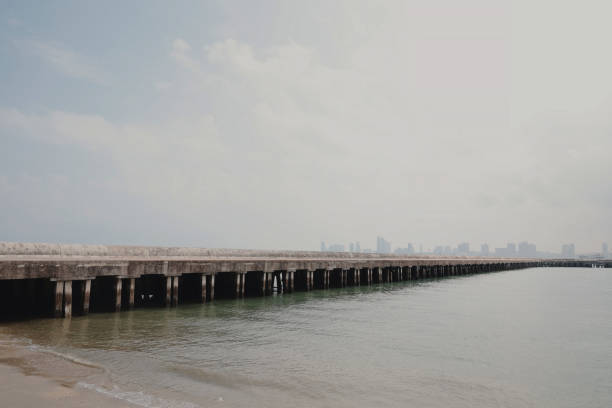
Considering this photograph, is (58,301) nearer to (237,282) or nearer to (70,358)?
(70,358)

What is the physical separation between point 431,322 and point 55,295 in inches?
727

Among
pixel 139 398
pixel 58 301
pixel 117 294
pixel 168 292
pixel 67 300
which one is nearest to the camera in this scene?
pixel 139 398

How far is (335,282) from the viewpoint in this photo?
128 ft

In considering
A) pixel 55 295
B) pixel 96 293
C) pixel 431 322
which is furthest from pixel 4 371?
pixel 431 322

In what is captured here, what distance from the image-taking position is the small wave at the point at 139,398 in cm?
Result: 903

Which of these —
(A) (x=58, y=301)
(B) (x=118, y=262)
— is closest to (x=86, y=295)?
(A) (x=58, y=301)

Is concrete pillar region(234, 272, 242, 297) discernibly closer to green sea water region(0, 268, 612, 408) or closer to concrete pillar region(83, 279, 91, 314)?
green sea water region(0, 268, 612, 408)

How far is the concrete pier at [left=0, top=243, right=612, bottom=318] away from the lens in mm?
17875

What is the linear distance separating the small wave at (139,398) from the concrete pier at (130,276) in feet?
31.2

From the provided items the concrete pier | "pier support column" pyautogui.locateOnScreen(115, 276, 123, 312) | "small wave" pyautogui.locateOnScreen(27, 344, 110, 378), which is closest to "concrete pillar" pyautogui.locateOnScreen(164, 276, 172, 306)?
the concrete pier

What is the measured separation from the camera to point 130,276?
67.1 ft

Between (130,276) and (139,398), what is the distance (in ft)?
40.0

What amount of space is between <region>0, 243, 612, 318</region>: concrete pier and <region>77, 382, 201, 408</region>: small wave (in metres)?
9.51

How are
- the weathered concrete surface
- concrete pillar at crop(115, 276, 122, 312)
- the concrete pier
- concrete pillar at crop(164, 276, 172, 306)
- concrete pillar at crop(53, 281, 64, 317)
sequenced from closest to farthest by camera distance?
1. the weathered concrete surface
2. the concrete pier
3. concrete pillar at crop(53, 281, 64, 317)
4. concrete pillar at crop(115, 276, 122, 312)
5. concrete pillar at crop(164, 276, 172, 306)
